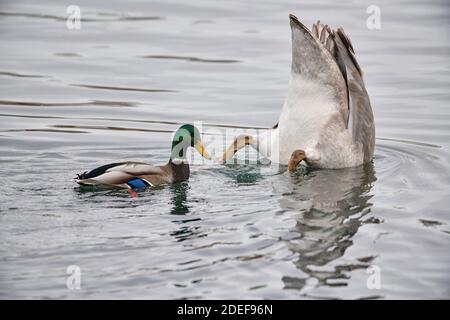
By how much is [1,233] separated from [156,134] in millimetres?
4444

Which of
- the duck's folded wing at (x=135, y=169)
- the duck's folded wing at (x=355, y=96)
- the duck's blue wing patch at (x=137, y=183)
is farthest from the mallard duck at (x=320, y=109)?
the duck's blue wing patch at (x=137, y=183)

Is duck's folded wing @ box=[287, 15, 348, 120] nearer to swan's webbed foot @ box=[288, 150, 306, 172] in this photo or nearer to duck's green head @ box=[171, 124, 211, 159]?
swan's webbed foot @ box=[288, 150, 306, 172]

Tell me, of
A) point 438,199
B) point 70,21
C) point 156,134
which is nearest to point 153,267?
point 438,199

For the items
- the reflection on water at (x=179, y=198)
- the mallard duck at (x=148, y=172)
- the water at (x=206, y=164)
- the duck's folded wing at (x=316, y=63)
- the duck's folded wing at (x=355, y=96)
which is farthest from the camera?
the duck's folded wing at (x=355, y=96)

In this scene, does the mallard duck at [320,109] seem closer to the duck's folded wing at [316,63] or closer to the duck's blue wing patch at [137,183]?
the duck's folded wing at [316,63]

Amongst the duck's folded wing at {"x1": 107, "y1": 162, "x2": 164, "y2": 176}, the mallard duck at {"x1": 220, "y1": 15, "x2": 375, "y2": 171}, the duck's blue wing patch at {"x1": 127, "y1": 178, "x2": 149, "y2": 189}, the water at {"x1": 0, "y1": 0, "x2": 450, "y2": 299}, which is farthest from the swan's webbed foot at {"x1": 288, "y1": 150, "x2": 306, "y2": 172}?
the duck's blue wing patch at {"x1": 127, "y1": 178, "x2": 149, "y2": 189}

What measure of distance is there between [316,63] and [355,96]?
0.71 metres

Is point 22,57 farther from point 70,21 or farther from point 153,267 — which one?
point 153,267

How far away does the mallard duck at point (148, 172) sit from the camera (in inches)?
377

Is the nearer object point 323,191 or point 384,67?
point 323,191

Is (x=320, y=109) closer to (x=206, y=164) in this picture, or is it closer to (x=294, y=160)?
(x=294, y=160)

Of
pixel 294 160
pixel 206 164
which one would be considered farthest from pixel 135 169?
pixel 294 160

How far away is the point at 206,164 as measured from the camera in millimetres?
11125

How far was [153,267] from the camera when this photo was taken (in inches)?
294
